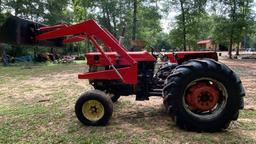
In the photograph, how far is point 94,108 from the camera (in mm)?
6578

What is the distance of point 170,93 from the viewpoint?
5988 mm

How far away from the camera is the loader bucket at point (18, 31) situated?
6.31 meters

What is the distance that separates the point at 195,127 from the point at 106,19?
4599cm

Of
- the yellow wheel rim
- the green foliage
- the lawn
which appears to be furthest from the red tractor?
the green foliage

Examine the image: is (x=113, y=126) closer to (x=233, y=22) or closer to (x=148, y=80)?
(x=148, y=80)

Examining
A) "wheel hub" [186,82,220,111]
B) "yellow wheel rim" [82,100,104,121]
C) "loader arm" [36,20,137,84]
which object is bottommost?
"yellow wheel rim" [82,100,104,121]

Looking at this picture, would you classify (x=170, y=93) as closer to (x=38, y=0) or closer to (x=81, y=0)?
(x=38, y=0)

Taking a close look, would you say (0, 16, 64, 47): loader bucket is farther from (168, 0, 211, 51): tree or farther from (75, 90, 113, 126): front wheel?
(168, 0, 211, 51): tree

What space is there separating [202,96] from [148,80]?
4.17ft

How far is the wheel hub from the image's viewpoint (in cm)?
621

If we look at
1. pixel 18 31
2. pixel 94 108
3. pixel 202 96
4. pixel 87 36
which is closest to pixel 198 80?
pixel 202 96

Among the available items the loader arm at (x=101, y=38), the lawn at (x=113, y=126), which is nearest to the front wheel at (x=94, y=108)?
the lawn at (x=113, y=126)

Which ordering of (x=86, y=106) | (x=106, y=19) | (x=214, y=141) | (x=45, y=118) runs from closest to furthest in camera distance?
1. (x=214, y=141)
2. (x=86, y=106)
3. (x=45, y=118)
4. (x=106, y=19)

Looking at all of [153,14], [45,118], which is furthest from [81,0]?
[45,118]
